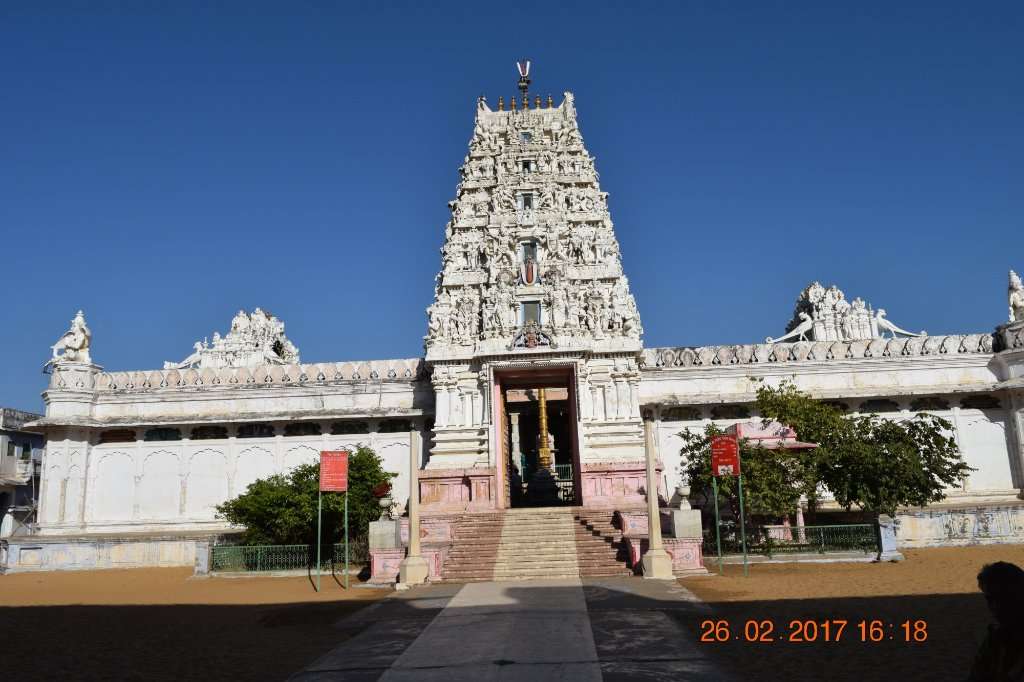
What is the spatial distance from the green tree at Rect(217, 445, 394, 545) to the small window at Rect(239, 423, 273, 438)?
7.07 m

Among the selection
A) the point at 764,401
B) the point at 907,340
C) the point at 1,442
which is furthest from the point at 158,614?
the point at 1,442

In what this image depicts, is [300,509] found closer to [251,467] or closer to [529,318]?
[251,467]

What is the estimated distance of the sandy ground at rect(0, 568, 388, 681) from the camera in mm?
11133

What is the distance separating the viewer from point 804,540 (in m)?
22.0

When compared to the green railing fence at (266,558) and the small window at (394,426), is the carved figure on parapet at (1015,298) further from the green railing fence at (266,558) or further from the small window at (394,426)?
the green railing fence at (266,558)

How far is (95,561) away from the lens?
27.4m

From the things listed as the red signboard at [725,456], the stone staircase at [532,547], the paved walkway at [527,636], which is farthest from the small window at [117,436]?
the red signboard at [725,456]

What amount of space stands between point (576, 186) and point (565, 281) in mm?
5678

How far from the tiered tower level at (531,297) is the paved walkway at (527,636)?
10.9 m

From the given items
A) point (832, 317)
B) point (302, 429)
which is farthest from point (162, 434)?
point (832, 317)

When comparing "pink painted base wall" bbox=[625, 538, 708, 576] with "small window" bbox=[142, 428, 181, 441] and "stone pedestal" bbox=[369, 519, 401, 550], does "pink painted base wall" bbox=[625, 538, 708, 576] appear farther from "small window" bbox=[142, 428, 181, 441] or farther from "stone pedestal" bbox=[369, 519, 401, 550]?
"small window" bbox=[142, 428, 181, 441]

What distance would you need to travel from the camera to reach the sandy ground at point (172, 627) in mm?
11133

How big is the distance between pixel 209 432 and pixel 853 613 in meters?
27.9

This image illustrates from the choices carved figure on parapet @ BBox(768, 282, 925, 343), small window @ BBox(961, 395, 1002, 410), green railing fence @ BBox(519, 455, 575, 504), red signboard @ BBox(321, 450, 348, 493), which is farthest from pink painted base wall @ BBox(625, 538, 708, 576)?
carved figure on parapet @ BBox(768, 282, 925, 343)
